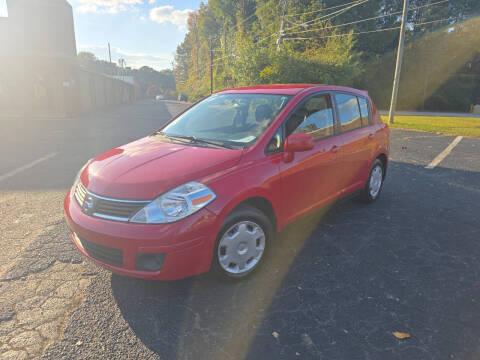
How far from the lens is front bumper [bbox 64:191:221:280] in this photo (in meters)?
2.36

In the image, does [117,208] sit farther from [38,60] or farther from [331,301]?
[38,60]

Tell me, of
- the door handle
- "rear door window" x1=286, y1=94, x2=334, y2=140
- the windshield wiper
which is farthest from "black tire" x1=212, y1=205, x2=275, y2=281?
the door handle

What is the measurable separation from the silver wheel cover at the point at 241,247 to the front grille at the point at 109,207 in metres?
0.74

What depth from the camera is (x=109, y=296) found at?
270cm

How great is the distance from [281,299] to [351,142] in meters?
2.23

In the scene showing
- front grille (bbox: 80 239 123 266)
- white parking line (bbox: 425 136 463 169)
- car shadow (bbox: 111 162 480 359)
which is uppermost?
front grille (bbox: 80 239 123 266)

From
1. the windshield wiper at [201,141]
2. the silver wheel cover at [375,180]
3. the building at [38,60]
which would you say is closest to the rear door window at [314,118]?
the windshield wiper at [201,141]

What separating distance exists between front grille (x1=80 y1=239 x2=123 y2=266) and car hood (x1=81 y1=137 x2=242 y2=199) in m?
0.41

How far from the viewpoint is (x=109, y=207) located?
2502mm

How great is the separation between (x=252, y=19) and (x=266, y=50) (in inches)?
982

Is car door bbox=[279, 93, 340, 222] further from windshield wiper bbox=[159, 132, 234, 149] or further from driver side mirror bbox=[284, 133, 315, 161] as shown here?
windshield wiper bbox=[159, 132, 234, 149]

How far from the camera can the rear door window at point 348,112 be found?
3.98m

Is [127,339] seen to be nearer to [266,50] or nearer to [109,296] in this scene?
[109,296]

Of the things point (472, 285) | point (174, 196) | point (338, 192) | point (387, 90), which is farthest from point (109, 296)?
point (387, 90)
